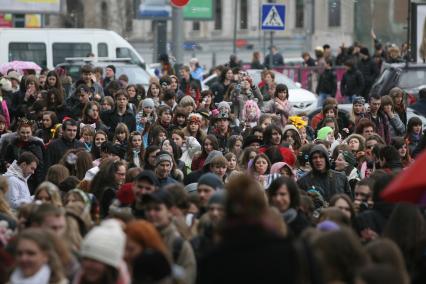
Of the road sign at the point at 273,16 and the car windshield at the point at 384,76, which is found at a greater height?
the road sign at the point at 273,16

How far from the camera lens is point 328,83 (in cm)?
3450

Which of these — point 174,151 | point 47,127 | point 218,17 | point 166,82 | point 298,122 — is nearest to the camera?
point 174,151

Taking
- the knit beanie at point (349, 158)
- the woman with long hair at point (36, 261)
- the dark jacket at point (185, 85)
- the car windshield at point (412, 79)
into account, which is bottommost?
the dark jacket at point (185, 85)

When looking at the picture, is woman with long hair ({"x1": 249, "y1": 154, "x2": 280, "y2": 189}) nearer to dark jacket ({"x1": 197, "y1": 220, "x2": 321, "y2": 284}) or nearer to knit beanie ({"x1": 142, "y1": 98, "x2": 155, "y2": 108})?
knit beanie ({"x1": 142, "y1": 98, "x2": 155, "y2": 108})

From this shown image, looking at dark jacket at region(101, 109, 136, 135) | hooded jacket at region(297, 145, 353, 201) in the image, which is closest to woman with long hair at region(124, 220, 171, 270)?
hooded jacket at region(297, 145, 353, 201)

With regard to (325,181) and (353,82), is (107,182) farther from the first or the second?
(353,82)

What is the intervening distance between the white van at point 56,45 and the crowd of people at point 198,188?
6.02 meters

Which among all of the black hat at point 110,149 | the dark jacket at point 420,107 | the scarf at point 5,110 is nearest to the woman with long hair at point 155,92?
the scarf at point 5,110

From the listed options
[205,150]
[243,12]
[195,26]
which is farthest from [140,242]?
[243,12]

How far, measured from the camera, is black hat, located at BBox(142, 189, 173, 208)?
1073cm

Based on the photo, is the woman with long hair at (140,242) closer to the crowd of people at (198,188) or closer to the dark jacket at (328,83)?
the crowd of people at (198,188)

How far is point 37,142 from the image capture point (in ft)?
62.7

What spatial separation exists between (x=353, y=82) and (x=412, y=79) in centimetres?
495

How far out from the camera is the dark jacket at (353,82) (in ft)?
107
